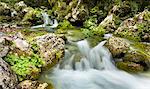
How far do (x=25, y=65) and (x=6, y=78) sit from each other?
1311 mm

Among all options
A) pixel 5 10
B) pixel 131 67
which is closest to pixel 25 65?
pixel 131 67

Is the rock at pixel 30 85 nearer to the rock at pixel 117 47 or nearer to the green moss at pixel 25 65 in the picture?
the green moss at pixel 25 65

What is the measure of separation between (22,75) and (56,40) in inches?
104

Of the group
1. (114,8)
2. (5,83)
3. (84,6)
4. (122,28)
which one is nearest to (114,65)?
(5,83)

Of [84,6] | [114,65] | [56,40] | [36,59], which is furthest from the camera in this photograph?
[84,6]

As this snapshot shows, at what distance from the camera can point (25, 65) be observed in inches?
275

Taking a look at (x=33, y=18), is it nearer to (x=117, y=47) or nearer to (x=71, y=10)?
(x=71, y=10)

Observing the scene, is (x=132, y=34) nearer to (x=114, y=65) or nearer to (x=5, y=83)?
(x=114, y=65)

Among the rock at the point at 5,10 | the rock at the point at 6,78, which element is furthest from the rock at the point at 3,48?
the rock at the point at 5,10

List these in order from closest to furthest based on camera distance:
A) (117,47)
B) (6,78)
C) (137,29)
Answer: (6,78)
(117,47)
(137,29)

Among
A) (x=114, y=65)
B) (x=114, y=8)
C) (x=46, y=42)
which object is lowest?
(x=114, y=65)

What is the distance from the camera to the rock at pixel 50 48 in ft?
26.1

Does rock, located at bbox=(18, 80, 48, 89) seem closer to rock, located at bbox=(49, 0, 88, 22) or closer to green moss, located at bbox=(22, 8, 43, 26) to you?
rock, located at bbox=(49, 0, 88, 22)

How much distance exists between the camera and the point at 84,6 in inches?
640
